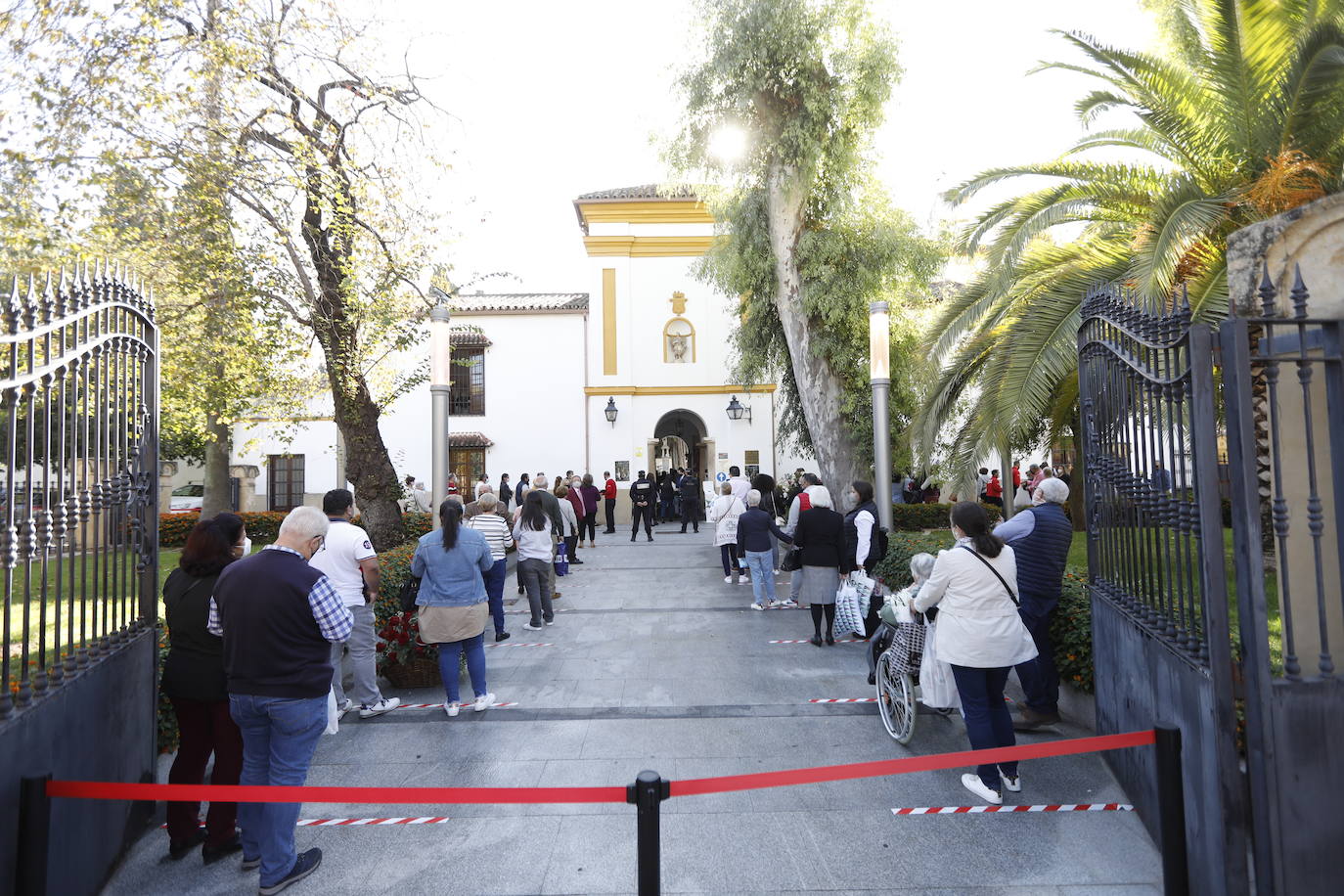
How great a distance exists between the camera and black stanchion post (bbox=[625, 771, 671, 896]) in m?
2.64

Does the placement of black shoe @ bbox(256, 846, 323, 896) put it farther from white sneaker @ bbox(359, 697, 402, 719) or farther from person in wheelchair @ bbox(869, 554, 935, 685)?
person in wheelchair @ bbox(869, 554, 935, 685)

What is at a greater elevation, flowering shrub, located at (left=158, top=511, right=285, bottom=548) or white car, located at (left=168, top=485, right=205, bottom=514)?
white car, located at (left=168, top=485, right=205, bottom=514)

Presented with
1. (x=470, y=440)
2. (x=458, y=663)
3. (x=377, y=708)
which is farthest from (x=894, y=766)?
(x=470, y=440)

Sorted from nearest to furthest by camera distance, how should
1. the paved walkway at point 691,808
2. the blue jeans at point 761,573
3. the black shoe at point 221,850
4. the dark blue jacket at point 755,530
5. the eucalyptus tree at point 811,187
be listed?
the paved walkway at point 691,808, the black shoe at point 221,850, the dark blue jacket at point 755,530, the blue jeans at point 761,573, the eucalyptus tree at point 811,187

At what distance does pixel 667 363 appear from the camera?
2494 cm

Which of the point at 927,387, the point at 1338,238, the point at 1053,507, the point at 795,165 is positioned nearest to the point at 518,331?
the point at 795,165

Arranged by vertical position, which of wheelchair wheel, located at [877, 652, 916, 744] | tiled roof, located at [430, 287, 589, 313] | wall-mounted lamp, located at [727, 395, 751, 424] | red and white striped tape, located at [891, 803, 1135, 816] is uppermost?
tiled roof, located at [430, 287, 589, 313]

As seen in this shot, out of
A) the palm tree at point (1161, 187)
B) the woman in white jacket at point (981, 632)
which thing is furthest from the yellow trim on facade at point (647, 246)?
the woman in white jacket at point (981, 632)

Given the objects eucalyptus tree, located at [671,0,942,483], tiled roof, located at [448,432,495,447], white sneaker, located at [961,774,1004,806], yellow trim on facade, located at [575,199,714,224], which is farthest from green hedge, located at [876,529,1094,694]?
tiled roof, located at [448,432,495,447]

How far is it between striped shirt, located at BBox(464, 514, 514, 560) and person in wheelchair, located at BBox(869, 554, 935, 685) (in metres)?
4.05

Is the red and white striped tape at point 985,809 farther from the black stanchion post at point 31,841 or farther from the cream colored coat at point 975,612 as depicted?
the black stanchion post at point 31,841

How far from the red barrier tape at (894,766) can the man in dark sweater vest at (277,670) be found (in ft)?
5.79

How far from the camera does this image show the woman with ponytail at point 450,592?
19.2 feet

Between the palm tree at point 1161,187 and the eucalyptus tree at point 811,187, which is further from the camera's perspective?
the eucalyptus tree at point 811,187
